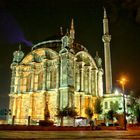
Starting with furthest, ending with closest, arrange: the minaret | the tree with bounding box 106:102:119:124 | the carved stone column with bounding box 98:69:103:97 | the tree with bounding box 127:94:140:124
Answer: the carved stone column with bounding box 98:69:103:97 < the minaret < the tree with bounding box 106:102:119:124 < the tree with bounding box 127:94:140:124

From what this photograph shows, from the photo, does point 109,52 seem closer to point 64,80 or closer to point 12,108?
point 64,80

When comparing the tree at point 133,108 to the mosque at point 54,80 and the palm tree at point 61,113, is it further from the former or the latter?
the palm tree at point 61,113

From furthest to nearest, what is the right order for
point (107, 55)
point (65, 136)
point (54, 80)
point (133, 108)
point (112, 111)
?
point (107, 55), point (54, 80), point (133, 108), point (112, 111), point (65, 136)

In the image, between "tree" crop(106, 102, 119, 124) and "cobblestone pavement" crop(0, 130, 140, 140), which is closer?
"cobblestone pavement" crop(0, 130, 140, 140)

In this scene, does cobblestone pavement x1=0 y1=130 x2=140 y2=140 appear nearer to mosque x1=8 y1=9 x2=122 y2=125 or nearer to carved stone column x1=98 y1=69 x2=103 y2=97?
mosque x1=8 y1=9 x2=122 y2=125

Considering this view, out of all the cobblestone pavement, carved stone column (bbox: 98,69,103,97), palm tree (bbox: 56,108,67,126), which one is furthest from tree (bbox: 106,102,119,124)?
the cobblestone pavement

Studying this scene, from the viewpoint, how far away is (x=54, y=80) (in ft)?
181

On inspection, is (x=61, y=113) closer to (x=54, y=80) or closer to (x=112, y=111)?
(x=54, y=80)

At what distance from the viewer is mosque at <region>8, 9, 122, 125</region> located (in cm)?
5234

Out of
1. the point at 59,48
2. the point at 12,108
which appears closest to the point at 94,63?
the point at 59,48

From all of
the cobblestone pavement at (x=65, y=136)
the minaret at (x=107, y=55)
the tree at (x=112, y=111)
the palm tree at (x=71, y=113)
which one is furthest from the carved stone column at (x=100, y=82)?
the cobblestone pavement at (x=65, y=136)

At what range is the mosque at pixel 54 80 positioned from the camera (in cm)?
5234

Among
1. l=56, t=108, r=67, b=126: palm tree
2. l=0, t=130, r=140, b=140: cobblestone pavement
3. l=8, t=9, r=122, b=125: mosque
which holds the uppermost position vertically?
l=8, t=9, r=122, b=125: mosque

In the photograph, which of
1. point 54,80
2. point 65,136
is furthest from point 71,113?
point 65,136
